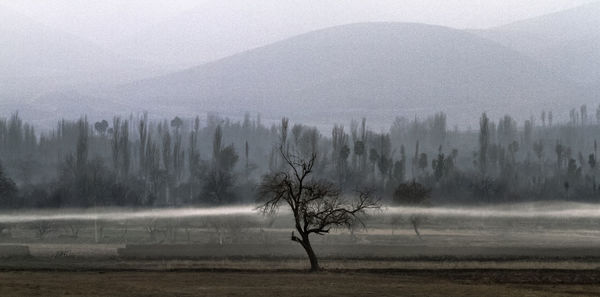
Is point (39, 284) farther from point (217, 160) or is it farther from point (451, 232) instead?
point (217, 160)

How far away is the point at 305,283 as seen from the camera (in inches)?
2317

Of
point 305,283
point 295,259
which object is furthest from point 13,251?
point 305,283

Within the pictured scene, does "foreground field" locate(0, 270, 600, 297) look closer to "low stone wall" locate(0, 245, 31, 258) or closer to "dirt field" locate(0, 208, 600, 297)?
"dirt field" locate(0, 208, 600, 297)

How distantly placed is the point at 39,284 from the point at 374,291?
19649 millimetres

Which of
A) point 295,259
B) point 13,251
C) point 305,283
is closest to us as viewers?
point 305,283

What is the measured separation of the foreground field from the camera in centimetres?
5378

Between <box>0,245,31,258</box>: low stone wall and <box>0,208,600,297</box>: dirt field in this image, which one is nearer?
<box>0,208,600,297</box>: dirt field

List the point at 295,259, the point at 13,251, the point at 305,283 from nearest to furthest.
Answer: the point at 305,283
the point at 295,259
the point at 13,251

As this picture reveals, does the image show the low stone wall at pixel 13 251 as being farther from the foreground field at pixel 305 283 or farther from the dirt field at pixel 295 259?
the foreground field at pixel 305 283

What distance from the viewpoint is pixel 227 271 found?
6750 centimetres

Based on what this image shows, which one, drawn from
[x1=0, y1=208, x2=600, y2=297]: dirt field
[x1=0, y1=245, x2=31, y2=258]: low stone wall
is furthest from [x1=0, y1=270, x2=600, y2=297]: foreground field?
[x1=0, y1=245, x2=31, y2=258]: low stone wall

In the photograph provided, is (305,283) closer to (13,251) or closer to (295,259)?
(295,259)

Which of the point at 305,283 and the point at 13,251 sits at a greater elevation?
the point at 13,251

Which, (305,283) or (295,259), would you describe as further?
(295,259)
